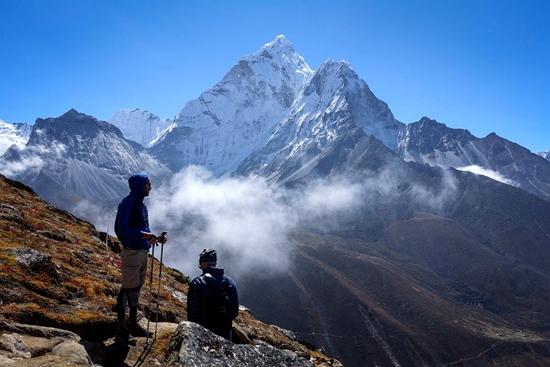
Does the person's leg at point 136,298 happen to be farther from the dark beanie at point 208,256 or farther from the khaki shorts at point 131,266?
the dark beanie at point 208,256

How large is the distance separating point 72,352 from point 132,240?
3.45 m

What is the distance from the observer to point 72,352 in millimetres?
10914

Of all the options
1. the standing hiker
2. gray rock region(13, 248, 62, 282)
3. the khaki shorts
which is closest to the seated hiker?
the standing hiker

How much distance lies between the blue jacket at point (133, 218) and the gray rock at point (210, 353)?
170 inches

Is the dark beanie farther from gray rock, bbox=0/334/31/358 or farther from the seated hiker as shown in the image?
gray rock, bbox=0/334/31/358

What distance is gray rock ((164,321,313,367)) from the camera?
8.91m

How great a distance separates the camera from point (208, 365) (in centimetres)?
888

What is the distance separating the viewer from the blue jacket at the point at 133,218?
526 inches

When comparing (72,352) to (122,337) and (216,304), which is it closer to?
(122,337)

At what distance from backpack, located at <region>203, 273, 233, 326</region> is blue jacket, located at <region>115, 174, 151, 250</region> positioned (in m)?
2.35

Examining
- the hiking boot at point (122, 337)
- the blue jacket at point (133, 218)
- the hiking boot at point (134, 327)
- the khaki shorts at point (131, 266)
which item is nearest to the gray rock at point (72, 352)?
the hiking boot at point (122, 337)

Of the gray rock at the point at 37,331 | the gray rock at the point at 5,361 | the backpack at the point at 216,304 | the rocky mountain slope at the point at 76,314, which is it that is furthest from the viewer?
the backpack at the point at 216,304

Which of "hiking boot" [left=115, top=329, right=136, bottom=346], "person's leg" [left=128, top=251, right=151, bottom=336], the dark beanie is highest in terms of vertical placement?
the dark beanie

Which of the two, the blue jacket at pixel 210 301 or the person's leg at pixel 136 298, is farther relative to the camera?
the person's leg at pixel 136 298
